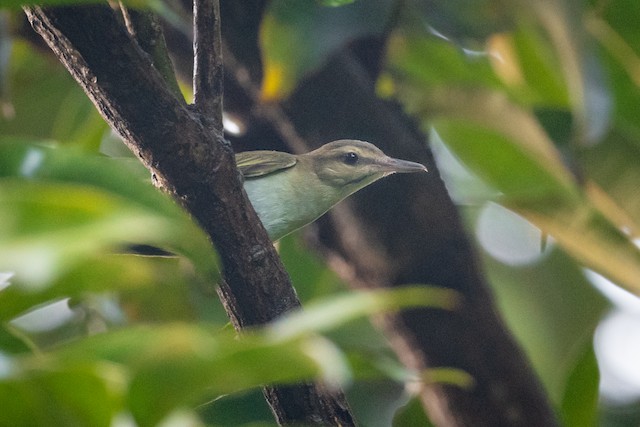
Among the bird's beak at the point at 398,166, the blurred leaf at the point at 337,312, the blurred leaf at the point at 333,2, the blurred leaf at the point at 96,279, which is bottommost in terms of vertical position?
the blurred leaf at the point at 337,312

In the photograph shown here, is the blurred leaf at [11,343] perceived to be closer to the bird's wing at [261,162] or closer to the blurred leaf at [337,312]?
the blurred leaf at [337,312]

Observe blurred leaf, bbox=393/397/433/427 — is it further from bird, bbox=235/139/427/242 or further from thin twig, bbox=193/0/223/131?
thin twig, bbox=193/0/223/131

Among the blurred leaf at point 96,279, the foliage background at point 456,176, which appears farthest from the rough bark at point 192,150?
the blurred leaf at point 96,279

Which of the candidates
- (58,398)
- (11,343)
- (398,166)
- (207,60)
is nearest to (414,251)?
(398,166)

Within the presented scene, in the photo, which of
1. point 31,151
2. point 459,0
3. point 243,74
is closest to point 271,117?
point 243,74

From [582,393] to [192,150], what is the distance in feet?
4.18

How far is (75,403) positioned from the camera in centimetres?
85

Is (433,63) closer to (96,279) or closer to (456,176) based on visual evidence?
(456,176)

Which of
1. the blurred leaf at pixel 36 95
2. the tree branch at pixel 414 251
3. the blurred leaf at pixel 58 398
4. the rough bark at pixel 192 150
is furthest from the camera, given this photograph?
the blurred leaf at pixel 36 95

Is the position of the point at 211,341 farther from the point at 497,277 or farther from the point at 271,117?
the point at 497,277

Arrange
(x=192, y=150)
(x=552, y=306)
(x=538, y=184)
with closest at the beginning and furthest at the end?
(x=192, y=150) → (x=538, y=184) → (x=552, y=306)

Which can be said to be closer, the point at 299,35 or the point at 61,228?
the point at 61,228

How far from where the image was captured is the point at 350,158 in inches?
107

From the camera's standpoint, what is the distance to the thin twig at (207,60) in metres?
1.65
